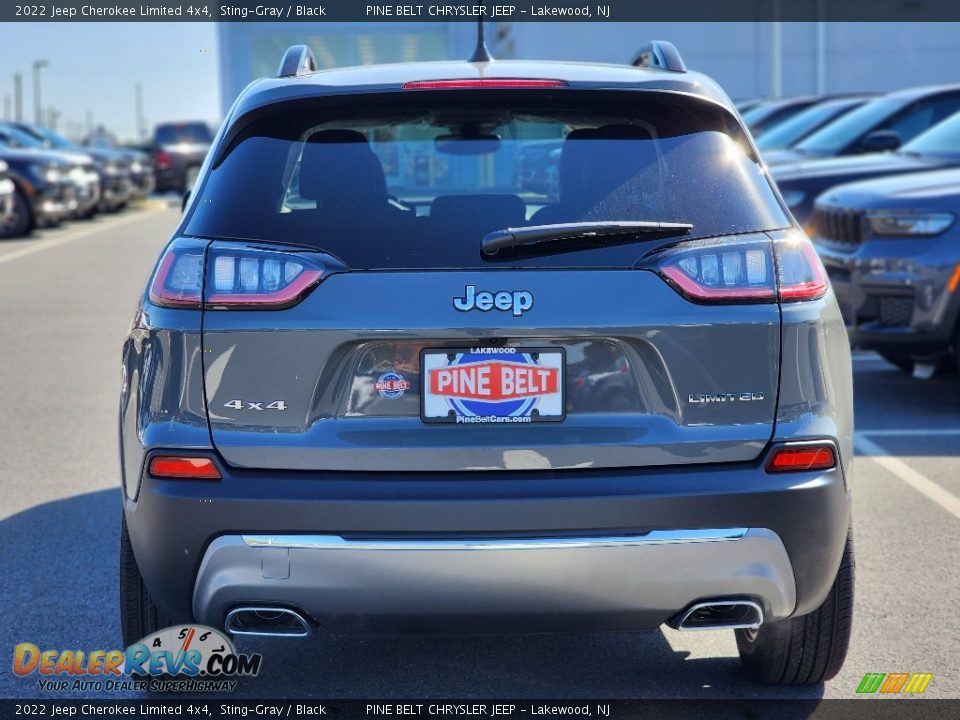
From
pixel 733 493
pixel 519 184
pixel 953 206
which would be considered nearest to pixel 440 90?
pixel 519 184

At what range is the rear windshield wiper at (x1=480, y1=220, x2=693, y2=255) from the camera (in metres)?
3.13

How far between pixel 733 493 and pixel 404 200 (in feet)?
4.38

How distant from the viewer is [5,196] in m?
20.4

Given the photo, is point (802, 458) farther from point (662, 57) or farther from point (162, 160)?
point (162, 160)

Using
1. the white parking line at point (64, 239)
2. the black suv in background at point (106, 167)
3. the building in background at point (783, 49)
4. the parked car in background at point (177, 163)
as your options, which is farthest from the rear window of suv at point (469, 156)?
the building in background at point (783, 49)

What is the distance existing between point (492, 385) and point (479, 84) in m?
0.83

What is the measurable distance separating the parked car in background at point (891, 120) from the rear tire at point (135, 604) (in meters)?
9.37

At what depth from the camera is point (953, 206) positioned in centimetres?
745

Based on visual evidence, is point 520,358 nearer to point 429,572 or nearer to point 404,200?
point 429,572

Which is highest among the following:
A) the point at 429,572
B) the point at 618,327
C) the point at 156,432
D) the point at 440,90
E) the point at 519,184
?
the point at 440,90

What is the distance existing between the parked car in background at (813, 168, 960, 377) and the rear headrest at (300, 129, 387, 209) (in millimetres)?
4694

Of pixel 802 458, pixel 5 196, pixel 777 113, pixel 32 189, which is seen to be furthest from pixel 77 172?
pixel 802 458

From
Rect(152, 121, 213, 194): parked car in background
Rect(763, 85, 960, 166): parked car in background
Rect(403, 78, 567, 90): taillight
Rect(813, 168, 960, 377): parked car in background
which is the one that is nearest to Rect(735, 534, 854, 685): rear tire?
Rect(403, 78, 567, 90): taillight

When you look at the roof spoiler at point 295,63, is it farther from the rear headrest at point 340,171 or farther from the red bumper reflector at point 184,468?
the red bumper reflector at point 184,468
